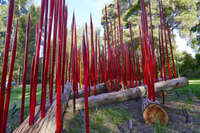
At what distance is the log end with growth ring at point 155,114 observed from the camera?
1.44 m

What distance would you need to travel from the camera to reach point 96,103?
1905 millimetres

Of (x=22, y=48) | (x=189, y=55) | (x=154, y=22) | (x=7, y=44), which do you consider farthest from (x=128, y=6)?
(x=7, y=44)

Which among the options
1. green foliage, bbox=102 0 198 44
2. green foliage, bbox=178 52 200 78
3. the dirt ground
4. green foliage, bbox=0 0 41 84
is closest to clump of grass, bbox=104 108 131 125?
the dirt ground

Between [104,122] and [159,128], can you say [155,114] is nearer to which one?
[159,128]

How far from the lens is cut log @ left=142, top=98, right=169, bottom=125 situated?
56.2 inches

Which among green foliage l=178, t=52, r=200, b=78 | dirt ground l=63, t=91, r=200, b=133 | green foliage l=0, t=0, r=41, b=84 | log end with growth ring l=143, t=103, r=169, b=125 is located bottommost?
dirt ground l=63, t=91, r=200, b=133

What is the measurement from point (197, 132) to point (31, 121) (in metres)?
1.65

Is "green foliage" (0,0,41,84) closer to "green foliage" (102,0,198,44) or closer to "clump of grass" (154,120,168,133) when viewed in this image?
"green foliage" (102,0,198,44)

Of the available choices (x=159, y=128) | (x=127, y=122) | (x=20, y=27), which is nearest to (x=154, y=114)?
(x=159, y=128)

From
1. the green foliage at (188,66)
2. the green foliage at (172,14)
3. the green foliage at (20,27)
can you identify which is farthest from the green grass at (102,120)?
the green foliage at (188,66)

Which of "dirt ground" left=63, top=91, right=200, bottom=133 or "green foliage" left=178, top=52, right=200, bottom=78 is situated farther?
"green foliage" left=178, top=52, right=200, bottom=78

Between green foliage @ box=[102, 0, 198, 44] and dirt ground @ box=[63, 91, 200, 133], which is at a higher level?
green foliage @ box=[102, 0, 198, 44]

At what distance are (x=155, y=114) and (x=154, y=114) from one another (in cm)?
1

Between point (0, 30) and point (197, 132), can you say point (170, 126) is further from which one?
point (0, 30)
